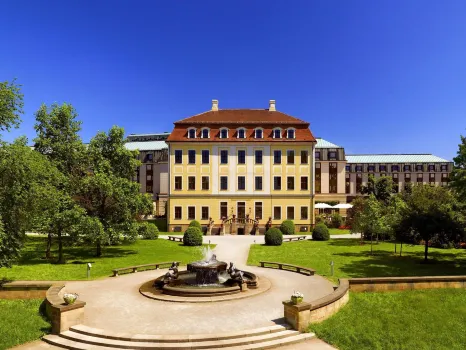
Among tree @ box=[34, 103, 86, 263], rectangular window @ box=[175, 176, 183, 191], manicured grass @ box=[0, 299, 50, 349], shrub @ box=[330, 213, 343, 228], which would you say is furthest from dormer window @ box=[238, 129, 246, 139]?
manicured grass @ box=[0, 299, 50, 349]

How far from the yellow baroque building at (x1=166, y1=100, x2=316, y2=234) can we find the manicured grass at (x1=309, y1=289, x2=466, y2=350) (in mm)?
30390

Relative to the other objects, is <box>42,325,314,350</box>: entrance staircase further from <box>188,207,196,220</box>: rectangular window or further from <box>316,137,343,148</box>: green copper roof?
<box>316,137,343,148</box>: green copper roof

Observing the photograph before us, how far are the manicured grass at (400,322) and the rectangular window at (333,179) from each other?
168 feet

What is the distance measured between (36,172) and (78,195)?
333 inches

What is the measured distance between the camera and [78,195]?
26.0 meters

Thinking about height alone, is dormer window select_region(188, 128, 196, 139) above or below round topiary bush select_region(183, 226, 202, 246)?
above

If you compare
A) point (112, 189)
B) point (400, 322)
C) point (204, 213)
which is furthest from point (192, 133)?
point (400, 322)

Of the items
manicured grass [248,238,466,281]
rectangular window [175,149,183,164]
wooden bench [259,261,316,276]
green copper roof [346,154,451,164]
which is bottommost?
manicured grass [248,238,466,281]

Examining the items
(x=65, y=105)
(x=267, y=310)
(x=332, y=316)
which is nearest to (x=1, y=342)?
(x=267, y=310)

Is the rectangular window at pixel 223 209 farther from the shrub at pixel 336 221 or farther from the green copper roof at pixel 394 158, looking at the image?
the green copper roof at pixel 394 158

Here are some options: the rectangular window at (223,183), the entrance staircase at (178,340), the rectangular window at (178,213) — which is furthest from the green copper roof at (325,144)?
the entrance staircase at (178,340)

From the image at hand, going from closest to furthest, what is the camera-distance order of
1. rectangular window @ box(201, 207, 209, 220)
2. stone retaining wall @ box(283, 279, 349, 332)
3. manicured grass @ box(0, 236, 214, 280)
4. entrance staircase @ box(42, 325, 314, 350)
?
1. entrance staircase @ box(42, 325, 314, 350)
2. stone retaining wall @ box(283, 279, 349, 332)
3. manicured grass @ box(0, 236, 214, 280)
4. rectangular window @ box(201, 207, 209, 220)

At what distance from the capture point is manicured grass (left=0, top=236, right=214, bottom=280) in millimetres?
20391

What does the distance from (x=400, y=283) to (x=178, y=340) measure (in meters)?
11.1
